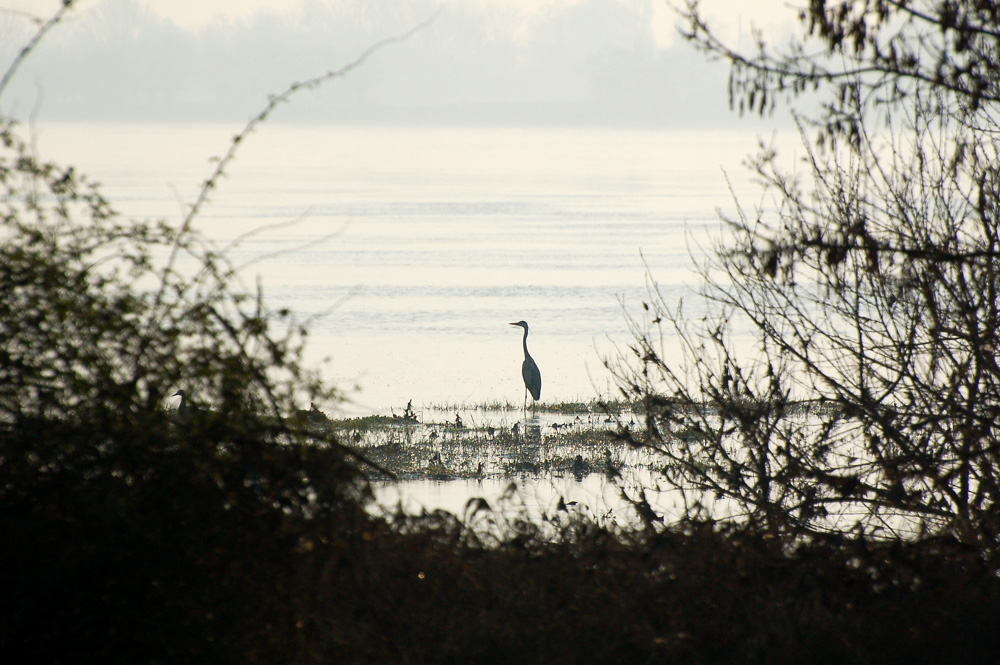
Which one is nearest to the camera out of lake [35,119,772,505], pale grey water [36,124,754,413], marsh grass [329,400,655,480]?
marsh grass [329,400,655,480]

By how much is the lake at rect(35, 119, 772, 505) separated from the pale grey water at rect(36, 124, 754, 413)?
0.36 ft

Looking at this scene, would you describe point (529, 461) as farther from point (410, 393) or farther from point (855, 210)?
point (410, 393)

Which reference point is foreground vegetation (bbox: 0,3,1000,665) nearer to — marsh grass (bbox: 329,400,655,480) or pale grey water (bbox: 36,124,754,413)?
pale grey water (bbox: 36,124,754,413)

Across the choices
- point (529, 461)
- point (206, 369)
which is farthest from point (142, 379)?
point (529, 461)

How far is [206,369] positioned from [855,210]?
5.09 m

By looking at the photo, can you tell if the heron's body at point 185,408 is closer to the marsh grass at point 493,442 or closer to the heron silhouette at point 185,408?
the heron silhouette at point 185,408

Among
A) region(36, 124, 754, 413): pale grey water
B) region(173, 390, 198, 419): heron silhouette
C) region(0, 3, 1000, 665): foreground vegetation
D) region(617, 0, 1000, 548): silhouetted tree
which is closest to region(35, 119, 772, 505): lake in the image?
region(36, 124, 754, 413): pale grey water

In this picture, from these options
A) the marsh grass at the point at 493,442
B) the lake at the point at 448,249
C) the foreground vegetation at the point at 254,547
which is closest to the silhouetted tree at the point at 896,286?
the foreground vegetation at the point at 254,547

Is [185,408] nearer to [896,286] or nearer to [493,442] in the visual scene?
[896,286]

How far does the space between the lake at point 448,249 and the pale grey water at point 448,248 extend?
111 mm

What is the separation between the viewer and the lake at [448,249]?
2398 centimetres

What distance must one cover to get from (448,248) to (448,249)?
1.36ft

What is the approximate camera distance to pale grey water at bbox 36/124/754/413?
24.8 metres

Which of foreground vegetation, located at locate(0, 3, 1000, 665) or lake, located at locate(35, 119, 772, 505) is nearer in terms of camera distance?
Answer: foreground vegetation, located at locate(0, 3, 1000, 665)
